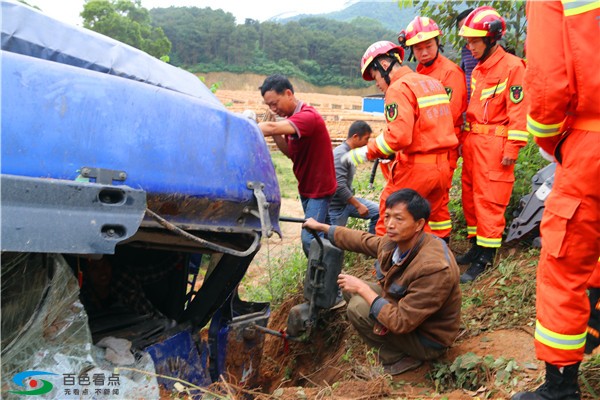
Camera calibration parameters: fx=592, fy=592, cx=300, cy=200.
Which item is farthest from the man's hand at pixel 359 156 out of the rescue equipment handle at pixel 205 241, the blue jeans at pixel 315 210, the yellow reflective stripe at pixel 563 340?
the yellow reflective stripe at pixel 563 340

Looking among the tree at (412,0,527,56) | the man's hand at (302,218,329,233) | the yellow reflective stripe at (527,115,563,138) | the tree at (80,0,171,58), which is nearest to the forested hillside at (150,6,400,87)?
the tree at (80,0,171,58)

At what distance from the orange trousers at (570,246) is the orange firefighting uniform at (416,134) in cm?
161

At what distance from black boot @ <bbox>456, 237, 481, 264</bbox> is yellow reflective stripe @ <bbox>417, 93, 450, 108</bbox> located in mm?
1190

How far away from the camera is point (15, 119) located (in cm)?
203

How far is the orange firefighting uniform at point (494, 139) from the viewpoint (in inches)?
170

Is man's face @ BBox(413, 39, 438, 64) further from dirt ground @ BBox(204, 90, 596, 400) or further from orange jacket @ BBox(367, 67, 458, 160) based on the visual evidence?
dirt ground @ BBox(204, 90, 596, 400)

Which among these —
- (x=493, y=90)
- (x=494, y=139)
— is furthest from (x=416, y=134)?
(x=493, y=90)

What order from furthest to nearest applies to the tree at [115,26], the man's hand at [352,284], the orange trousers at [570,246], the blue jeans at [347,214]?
the tree at [115,26]
the blue jeans at [347,214]
the man's hand at [352,284]
the orange trousers at [570,246]

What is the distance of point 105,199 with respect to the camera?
6.85 ft

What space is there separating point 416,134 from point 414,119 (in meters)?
0.10

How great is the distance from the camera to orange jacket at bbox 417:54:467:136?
4.77 m

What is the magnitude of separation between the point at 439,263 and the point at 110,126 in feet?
5.88

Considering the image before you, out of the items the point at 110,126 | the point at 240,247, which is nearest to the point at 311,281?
the point at 240,247

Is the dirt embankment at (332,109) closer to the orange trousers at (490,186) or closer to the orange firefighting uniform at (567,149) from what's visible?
the orange trousers at (490,186)
